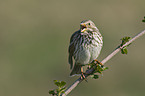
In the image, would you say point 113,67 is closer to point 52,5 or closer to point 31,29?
point 31,29

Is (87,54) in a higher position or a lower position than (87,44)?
lower

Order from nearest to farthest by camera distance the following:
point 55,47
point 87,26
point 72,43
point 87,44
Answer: point 87,26 < point 87,44 < point 72,43 < point 55,47

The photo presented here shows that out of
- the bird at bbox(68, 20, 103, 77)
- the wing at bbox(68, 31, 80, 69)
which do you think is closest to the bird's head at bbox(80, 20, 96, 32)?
the bird at bbox(68, 20, 103, 77)

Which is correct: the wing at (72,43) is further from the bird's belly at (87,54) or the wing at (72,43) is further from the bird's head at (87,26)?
the bird's head at (87,26)

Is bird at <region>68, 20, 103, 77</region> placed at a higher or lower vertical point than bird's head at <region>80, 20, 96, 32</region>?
lower

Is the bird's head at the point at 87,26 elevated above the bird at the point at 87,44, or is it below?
above

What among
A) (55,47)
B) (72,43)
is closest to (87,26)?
(72,43)

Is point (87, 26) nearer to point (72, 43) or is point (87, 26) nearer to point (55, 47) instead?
point (72, 43)

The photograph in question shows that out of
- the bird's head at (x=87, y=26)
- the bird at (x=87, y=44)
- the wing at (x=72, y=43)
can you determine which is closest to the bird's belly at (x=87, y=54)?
the bird at (x=87, y=44)

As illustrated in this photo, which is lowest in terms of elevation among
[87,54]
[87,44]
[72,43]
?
[87,54]

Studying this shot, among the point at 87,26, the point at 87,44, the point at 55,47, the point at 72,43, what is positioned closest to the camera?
the point at 87,26

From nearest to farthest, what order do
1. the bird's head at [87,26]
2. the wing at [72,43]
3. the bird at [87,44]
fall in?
the bird's head at [87,26] → the bird at [87,44] → the wing at [72,43]

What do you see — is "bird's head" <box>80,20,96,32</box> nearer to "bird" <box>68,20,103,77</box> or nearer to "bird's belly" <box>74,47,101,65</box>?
"bird" <box>68,20,103,77</box>

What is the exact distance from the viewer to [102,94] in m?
10.5
